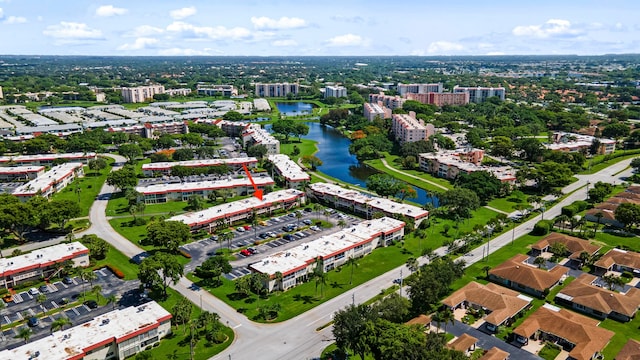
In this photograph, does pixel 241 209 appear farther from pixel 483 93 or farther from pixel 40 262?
pixel 483 93

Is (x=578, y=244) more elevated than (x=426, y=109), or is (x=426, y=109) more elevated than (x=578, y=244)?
(x=426, y=109)

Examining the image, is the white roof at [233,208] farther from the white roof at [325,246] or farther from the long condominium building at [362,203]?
the white roof at [325,246]

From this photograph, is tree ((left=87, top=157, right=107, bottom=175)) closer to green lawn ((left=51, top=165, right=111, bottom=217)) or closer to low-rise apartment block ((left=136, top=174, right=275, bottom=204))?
green lawn ((left=51, top=165, right=111, bottom=217))

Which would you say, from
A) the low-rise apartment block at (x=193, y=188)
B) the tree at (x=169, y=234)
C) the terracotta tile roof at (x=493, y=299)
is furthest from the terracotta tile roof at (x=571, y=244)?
the low-rise apartment block at (x=193, y=188)

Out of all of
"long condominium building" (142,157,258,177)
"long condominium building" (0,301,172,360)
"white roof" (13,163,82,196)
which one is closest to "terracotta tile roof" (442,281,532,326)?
"long condominium building" (0,301,172,360)

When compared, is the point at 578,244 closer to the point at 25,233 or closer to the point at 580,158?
the point at 580,158

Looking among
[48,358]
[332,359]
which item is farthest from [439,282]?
[48,358]
